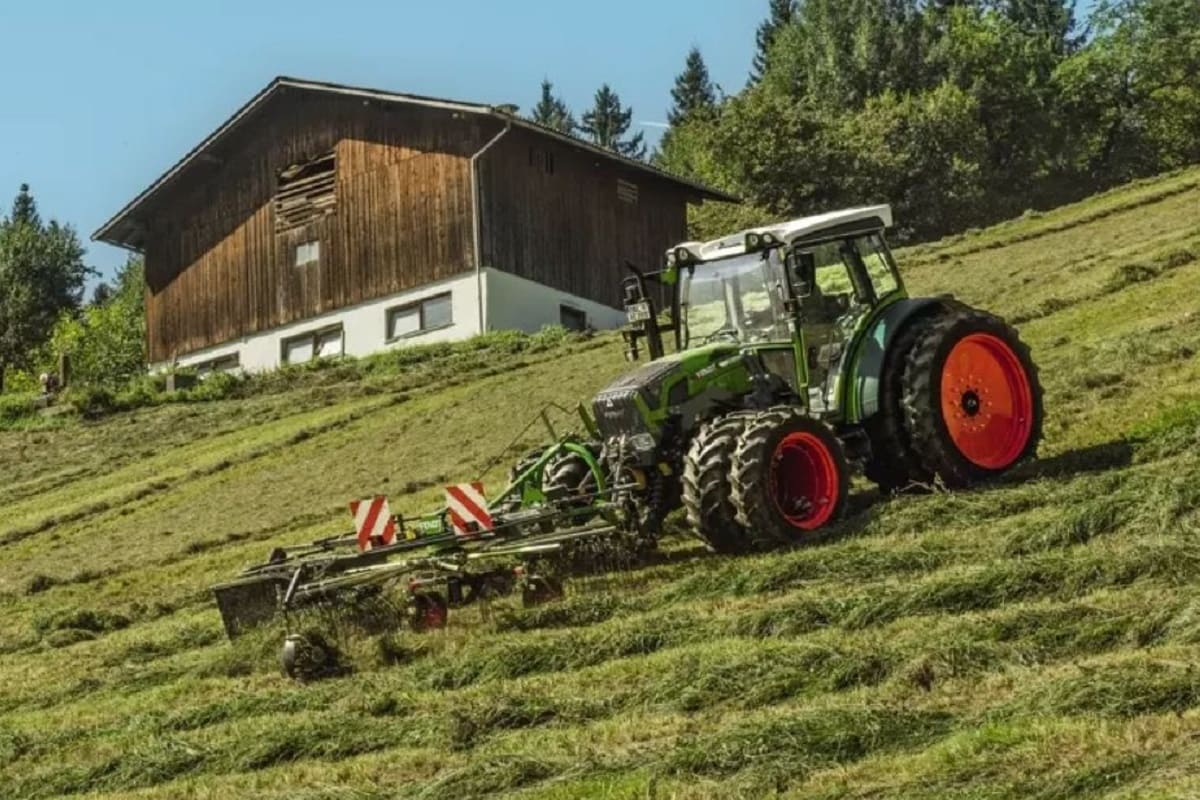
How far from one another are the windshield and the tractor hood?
0.44 meters

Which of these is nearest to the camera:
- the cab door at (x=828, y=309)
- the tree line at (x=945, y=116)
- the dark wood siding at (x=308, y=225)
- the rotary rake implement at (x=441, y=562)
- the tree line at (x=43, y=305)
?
the rotary rake implement at (x=441, y=562)

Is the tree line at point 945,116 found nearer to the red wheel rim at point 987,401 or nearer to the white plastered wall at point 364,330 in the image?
the white plastered wall at point 364,330

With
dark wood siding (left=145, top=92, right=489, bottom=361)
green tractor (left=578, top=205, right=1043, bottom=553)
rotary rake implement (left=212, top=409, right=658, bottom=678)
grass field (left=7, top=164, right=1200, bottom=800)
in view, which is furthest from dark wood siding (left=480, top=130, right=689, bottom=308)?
rotary rake implement (left=212, top=409, right=658, bottom=678)

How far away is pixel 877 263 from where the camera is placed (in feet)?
52.2

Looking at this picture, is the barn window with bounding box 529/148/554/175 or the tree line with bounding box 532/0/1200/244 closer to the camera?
the barn window with bounding box 529/148/554/175

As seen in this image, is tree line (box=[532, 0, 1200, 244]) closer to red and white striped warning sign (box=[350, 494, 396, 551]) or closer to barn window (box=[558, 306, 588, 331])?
barn window (box=[558, 306, 588, 331])

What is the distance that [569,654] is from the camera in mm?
11664

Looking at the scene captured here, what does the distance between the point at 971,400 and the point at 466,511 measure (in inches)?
168

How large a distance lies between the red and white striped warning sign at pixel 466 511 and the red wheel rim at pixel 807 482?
2.12m

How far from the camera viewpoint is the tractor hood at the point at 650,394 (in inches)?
580

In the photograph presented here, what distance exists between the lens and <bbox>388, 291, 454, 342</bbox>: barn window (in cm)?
4002

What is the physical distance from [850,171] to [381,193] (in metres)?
17.3

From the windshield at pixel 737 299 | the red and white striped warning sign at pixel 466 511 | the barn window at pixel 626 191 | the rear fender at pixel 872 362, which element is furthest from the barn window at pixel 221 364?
the red and white striped warning sign at pixel 466 511

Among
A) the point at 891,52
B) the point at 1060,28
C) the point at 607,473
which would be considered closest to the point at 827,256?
the point at 607,473
